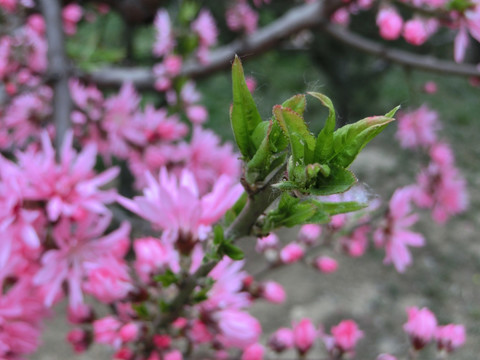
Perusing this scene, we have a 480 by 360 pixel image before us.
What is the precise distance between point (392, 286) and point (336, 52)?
7.14 feet

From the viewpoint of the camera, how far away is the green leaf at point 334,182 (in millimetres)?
261

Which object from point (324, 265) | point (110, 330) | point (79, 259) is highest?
point (79, 259)

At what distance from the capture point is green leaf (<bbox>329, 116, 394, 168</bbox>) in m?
0.25

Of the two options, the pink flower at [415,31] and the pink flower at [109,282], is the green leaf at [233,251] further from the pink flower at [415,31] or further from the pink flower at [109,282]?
the pink flower at [415,31]

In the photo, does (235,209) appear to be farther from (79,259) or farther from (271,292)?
(271,292)

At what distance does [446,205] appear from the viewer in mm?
1458

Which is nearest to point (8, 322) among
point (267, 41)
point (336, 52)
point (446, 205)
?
point (267, 41)

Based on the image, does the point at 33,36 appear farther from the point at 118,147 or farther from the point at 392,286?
the point at 392,286

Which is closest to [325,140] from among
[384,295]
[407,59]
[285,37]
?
[407,59]

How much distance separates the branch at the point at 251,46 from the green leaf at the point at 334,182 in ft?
3.49

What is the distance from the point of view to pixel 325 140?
268 millimetres

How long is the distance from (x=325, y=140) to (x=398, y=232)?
70 cm

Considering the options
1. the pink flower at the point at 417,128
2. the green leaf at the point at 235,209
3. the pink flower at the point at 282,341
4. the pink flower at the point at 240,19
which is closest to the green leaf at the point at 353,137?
the green leaf at the point at 235,209

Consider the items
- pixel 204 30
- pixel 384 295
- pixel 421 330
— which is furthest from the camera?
pixel 384 295
